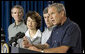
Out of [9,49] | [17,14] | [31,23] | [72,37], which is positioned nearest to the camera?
[9,49]

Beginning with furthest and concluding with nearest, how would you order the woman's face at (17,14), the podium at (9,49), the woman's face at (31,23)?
1. the woman's face at (17,14)
2. the woman's face at (31,23)
3. the podium at (9,49)

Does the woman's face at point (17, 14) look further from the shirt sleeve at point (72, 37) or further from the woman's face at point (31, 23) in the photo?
the shirt sleeve at point (72, 37)

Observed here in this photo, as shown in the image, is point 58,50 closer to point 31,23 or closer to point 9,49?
point 9,49

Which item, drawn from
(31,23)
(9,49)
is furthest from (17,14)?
(9,49)

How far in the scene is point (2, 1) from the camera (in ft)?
14.9

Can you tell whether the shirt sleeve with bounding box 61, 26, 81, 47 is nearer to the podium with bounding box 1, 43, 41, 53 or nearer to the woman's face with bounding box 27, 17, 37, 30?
the podium with bounding box 1, 43, 41, 53

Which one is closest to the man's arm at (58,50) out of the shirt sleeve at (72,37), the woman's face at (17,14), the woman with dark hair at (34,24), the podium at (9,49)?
the shirt sleeve at (72,37)

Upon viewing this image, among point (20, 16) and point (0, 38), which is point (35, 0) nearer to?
point (20, 16)

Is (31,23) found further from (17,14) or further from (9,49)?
(9,49)

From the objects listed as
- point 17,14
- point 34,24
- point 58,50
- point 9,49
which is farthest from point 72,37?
point 17,14

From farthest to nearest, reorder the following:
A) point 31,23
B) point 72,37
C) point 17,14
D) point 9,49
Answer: point 17,14 → point 31,23 → point 72,37 → point 9,49

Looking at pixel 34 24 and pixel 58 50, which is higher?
pixel 34 24

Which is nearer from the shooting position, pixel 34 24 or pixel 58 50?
pixel 58 50

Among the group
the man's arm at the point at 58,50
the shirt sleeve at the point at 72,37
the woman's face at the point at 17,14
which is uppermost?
the woman's face at the point at 17,14
